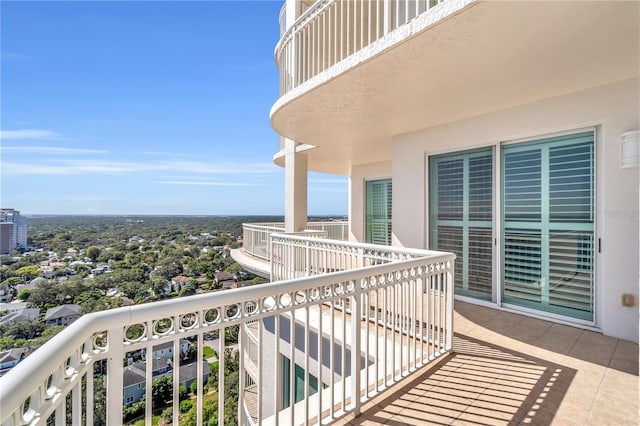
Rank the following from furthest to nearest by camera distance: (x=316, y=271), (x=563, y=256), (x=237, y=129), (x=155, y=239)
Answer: (x=237, y=129), (x=155, y=239), (x=316, y=271), (x=563, y=256)

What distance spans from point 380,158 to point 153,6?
6922 millimetres

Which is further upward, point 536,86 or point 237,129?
point 237,129

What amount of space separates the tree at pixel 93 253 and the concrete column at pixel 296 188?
6.99 meters

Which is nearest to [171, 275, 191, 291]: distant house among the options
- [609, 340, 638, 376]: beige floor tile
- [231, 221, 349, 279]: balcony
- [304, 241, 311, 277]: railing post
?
[231, 221, 349, 279]: balcony

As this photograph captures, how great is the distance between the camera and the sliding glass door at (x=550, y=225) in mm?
3504

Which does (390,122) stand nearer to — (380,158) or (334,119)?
(334,119)

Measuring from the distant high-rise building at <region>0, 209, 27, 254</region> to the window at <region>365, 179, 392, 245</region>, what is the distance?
890 centimetres

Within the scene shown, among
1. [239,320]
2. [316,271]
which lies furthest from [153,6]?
[239,320]

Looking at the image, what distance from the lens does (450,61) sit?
273 cm

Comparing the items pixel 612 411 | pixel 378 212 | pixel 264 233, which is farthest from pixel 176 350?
pixel 378 212

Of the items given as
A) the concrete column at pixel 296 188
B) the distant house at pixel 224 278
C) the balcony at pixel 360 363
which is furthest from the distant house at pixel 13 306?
the concrete column at pixel 296 188

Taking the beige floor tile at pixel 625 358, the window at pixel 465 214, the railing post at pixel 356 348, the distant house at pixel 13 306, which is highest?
the window at pixel 465 214

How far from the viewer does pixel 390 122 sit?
4684 mm

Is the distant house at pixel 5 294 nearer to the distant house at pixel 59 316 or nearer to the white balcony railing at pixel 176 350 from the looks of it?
the distant house at pixel 59 316
